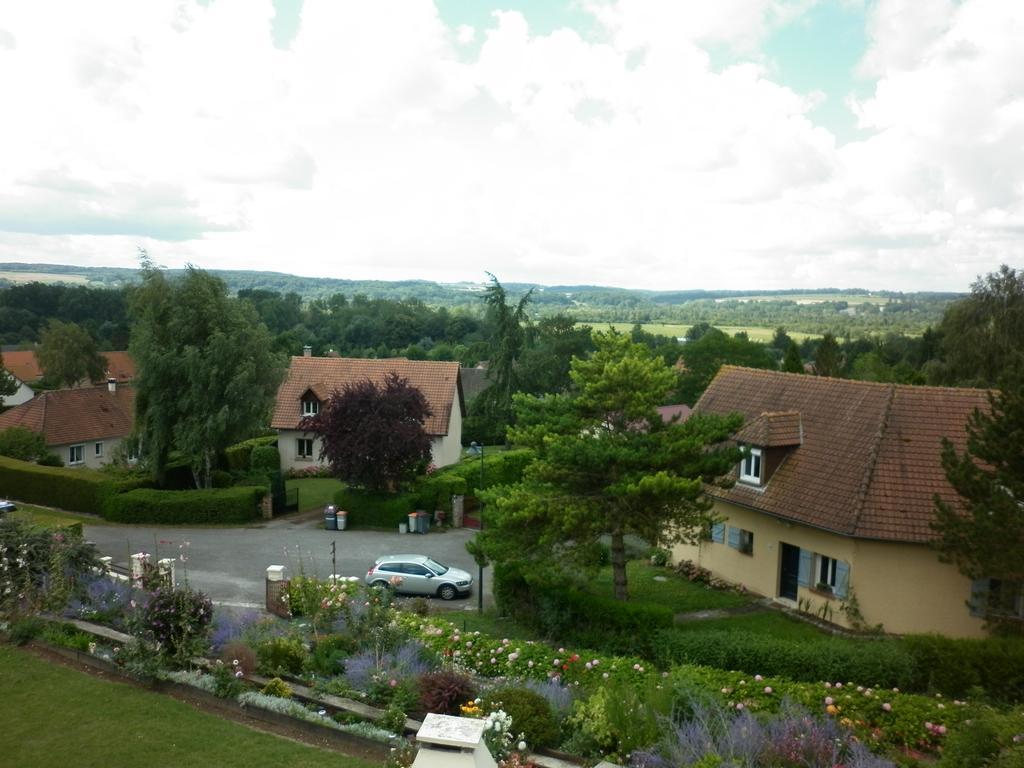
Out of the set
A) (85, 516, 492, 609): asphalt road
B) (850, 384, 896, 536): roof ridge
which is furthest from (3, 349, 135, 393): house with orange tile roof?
(850, 384, 896, 536): roof ridge

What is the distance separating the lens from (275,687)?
1230 cm

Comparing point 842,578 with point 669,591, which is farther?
point 669,591

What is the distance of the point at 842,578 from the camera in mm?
20469

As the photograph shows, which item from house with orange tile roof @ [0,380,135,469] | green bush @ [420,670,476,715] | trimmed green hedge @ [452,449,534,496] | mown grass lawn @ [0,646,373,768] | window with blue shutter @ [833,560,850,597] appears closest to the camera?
mown grass lawn @ [0,646,373,768]

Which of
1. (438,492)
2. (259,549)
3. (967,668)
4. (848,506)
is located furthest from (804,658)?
(438,492)

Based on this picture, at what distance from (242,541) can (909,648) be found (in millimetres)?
22476

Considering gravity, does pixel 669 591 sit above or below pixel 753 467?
below

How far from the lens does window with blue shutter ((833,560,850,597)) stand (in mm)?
20234

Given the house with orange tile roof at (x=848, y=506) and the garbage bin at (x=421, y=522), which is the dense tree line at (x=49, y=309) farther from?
the house with orange tile roof at (x=848, y=506)

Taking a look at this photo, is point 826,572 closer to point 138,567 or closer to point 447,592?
point 447,592

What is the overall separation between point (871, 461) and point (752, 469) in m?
3.47

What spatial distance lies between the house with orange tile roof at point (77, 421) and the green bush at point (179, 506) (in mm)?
11773

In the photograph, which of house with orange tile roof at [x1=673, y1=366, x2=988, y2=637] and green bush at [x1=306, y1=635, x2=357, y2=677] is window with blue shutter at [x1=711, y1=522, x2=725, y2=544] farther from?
green bush at [x1=306, y1=635, x2=357, y2=677]

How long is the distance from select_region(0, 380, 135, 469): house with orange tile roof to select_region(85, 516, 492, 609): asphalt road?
48.5ft
